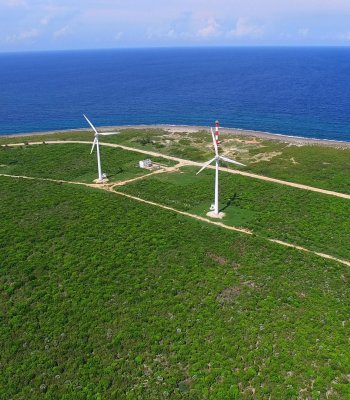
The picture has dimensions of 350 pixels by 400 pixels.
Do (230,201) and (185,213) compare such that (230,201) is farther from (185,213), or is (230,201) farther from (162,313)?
(162,313)

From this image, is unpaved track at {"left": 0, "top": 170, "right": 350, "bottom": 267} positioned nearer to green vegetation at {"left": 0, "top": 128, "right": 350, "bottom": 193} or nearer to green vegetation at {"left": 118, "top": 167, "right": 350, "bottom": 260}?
green vegetation at {"left": 118, "top": 167, "right": 350, "bottom": 260}

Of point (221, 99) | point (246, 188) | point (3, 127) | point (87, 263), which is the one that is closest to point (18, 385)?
point (87, 263)

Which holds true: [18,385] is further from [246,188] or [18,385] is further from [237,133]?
[237,133]

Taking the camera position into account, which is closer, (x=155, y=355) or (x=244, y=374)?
(x=244, y=374)

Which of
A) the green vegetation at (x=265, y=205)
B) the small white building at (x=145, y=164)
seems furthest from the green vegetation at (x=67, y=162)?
the green vegetation at (x=265, y=205)

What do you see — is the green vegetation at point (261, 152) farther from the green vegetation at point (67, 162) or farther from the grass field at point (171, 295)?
the green vegetation at point (67, 162)

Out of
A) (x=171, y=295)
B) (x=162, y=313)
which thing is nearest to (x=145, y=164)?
(x=171, y=295)

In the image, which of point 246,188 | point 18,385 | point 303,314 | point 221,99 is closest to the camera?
point 18,385
